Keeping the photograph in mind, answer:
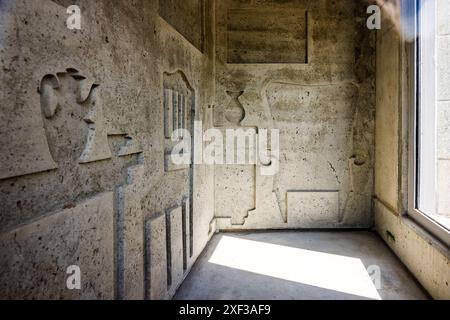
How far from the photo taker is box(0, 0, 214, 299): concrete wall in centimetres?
113

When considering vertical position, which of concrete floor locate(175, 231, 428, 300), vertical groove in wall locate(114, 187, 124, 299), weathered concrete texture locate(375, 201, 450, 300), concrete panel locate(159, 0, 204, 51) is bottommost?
concrete floor locate(175, 231, 428, 300)

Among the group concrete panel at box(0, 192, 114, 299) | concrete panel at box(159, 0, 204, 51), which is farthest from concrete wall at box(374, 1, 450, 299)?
concrete panel at box(0, 192, 114, 299)

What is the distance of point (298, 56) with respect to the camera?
14.8 feet

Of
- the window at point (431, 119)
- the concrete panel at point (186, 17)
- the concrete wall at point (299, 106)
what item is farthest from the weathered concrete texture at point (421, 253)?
the concrete panel at point (186, 17)

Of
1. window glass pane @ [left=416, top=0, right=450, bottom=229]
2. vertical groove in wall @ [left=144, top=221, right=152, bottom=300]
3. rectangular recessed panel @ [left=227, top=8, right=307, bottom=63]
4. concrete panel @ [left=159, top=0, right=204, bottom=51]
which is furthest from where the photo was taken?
rectangular recessed panel @ [left=227, top=8, right=307, bottom=63]

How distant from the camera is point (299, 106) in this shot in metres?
4.55

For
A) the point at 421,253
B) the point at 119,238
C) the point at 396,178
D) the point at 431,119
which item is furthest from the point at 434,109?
the point at 119,238

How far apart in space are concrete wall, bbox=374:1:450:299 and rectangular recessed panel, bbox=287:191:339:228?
0.53 meters

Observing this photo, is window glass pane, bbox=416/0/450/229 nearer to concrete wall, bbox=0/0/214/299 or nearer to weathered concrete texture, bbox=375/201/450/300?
weathered concrete texture, bbox=375/201/450/300

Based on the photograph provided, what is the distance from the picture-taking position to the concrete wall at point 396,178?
8.58 feet

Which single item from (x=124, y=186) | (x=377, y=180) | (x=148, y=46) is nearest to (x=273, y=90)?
(x=377, y=180)

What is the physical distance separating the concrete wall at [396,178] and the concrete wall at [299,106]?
0.85 ft

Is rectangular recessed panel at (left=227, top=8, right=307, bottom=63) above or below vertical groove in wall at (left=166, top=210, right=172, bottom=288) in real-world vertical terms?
above
